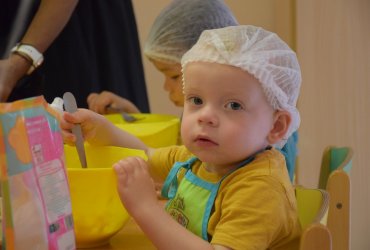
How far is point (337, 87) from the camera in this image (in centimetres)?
200

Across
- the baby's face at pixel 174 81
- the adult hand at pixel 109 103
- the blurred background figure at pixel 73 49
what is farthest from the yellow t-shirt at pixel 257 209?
the adult hand at pixel 109 103

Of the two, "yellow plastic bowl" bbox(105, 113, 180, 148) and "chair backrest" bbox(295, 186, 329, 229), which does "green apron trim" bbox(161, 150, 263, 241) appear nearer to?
"chair backrest" bbox(295, 186, 329, 229)

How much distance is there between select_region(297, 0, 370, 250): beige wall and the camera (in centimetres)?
197

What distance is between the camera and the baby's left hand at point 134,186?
2.49 feet

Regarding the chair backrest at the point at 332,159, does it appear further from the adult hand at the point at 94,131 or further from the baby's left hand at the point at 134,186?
the baby's left hand at the point at 134,186

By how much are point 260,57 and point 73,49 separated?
1.94ft

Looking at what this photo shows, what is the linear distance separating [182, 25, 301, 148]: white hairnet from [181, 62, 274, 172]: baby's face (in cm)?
1

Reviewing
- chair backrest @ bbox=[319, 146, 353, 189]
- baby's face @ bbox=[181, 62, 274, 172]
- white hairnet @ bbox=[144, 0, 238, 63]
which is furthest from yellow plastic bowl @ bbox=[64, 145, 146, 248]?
white hairnet @ bbox=[144, 0, 238, 63]

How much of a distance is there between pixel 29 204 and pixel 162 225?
0.18 meters

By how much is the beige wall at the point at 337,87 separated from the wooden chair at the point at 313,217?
3.66ft

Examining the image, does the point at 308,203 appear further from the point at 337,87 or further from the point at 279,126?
the point at 337,87

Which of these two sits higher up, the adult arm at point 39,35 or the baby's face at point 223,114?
the adult arm at point 39,35

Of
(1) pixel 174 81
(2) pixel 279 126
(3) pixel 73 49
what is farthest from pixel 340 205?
(3) pixel 73 49

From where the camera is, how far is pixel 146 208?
0.75m
